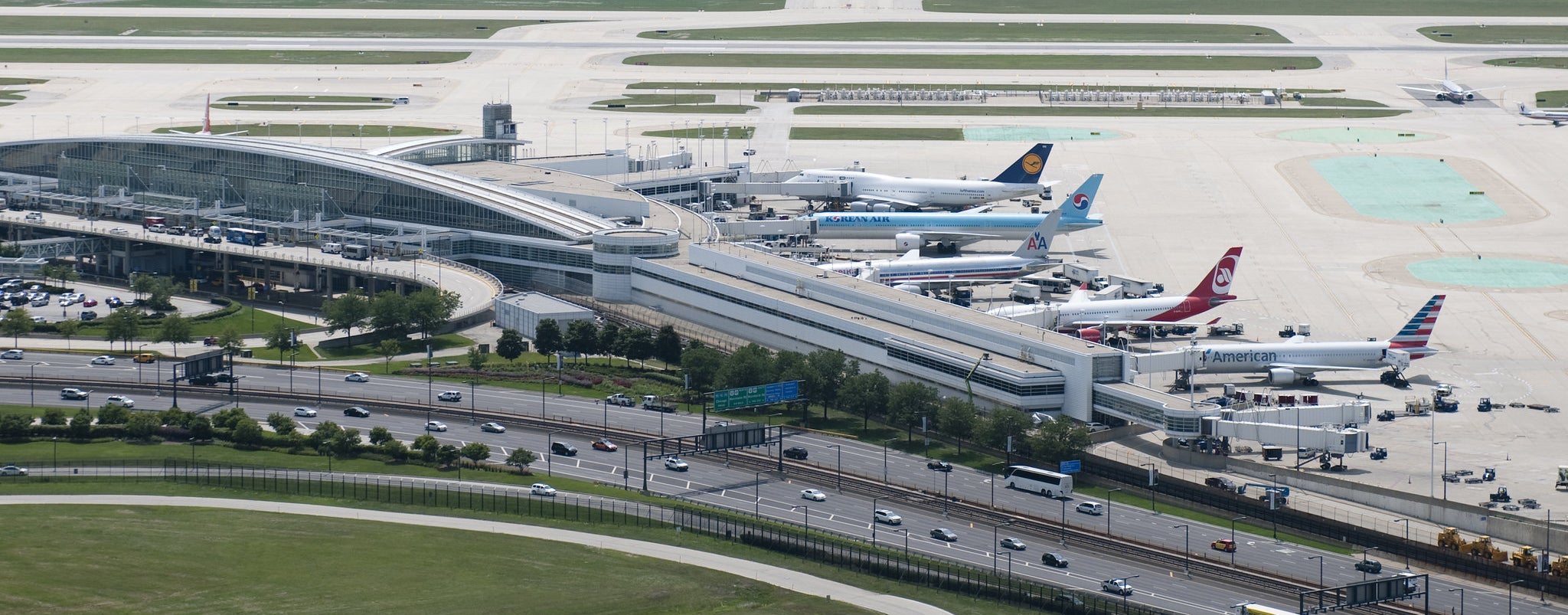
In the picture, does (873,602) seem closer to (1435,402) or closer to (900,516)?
(900,516)

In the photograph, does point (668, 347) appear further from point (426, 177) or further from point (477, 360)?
point (426, 177)

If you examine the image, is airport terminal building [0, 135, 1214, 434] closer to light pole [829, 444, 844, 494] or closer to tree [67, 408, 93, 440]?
light pole [829, 444, 844, 494]

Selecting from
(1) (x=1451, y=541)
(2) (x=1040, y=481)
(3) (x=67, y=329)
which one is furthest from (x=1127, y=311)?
(3) (x=67, y=329)

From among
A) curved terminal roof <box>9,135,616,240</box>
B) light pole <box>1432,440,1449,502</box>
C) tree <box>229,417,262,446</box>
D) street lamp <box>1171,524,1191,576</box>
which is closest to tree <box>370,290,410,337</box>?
curved terminal roof <box>9,135,616,240</box>

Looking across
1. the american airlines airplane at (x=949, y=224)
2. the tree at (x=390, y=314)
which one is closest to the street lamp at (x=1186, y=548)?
the tree at (x=390, y=314)

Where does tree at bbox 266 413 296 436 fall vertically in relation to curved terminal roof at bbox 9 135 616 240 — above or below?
below

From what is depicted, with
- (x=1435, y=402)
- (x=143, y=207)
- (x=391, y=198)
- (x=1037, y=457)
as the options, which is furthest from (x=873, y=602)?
(x=143, y=207)
